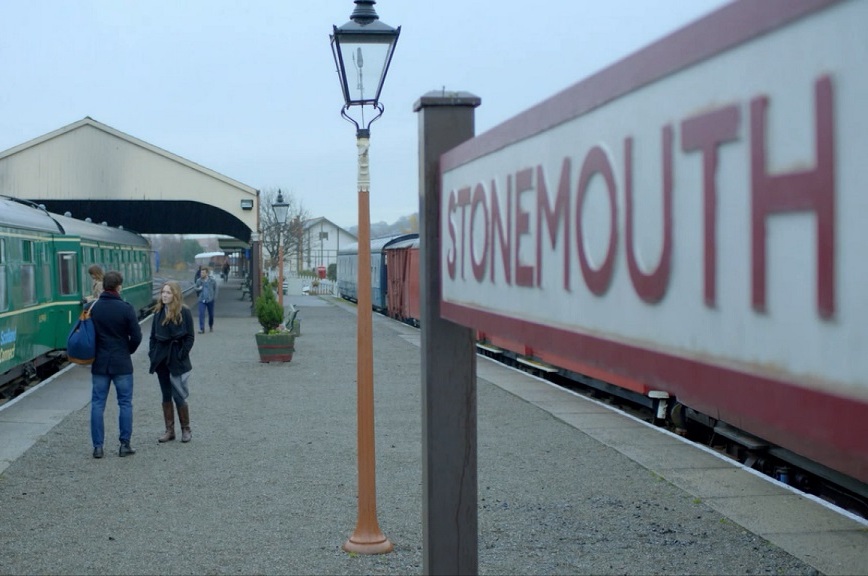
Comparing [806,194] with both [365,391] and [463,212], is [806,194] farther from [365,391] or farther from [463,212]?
[365,391]

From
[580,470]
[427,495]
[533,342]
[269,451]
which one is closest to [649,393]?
[580,470]

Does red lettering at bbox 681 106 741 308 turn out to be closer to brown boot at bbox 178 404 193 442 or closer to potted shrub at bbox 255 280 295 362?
brown boot at bbox 178 404 193 442

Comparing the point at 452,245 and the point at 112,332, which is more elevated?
the point at 452,245

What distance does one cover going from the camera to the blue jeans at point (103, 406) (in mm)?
9695

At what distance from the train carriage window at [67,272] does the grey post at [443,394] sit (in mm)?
15675

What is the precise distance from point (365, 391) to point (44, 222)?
12.9m

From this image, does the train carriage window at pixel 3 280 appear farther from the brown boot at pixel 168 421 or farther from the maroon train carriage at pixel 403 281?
the maroon train carriage at pixel 403 281

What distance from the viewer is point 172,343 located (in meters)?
10.2

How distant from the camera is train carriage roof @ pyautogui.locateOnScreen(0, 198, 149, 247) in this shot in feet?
48.0

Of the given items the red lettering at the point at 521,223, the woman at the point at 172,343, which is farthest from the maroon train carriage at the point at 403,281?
the red lettering at the point at 521,223

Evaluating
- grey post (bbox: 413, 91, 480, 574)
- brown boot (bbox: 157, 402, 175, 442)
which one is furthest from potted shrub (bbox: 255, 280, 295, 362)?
grey post (bbox: 413, 91, 480, 574)

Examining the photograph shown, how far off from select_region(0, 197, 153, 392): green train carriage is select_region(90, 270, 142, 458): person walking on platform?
4.12m

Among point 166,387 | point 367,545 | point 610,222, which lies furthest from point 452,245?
point 166,387

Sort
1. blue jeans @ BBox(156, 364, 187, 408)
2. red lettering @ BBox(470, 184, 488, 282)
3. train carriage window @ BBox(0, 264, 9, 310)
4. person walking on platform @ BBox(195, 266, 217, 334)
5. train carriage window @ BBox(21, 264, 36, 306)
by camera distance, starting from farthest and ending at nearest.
A: 1. person walking on platform @ BBox(195, 266, 217, 334)
2. train carriage window @ BBox(21, 264, 36, 306)
3. train carriage window @ BBox(0, 264, 9, 310)
4. blue jeans @ BBox(156, 364, 187, 408)
5. red lettering @ BBox(470, 184, 488, 282)
